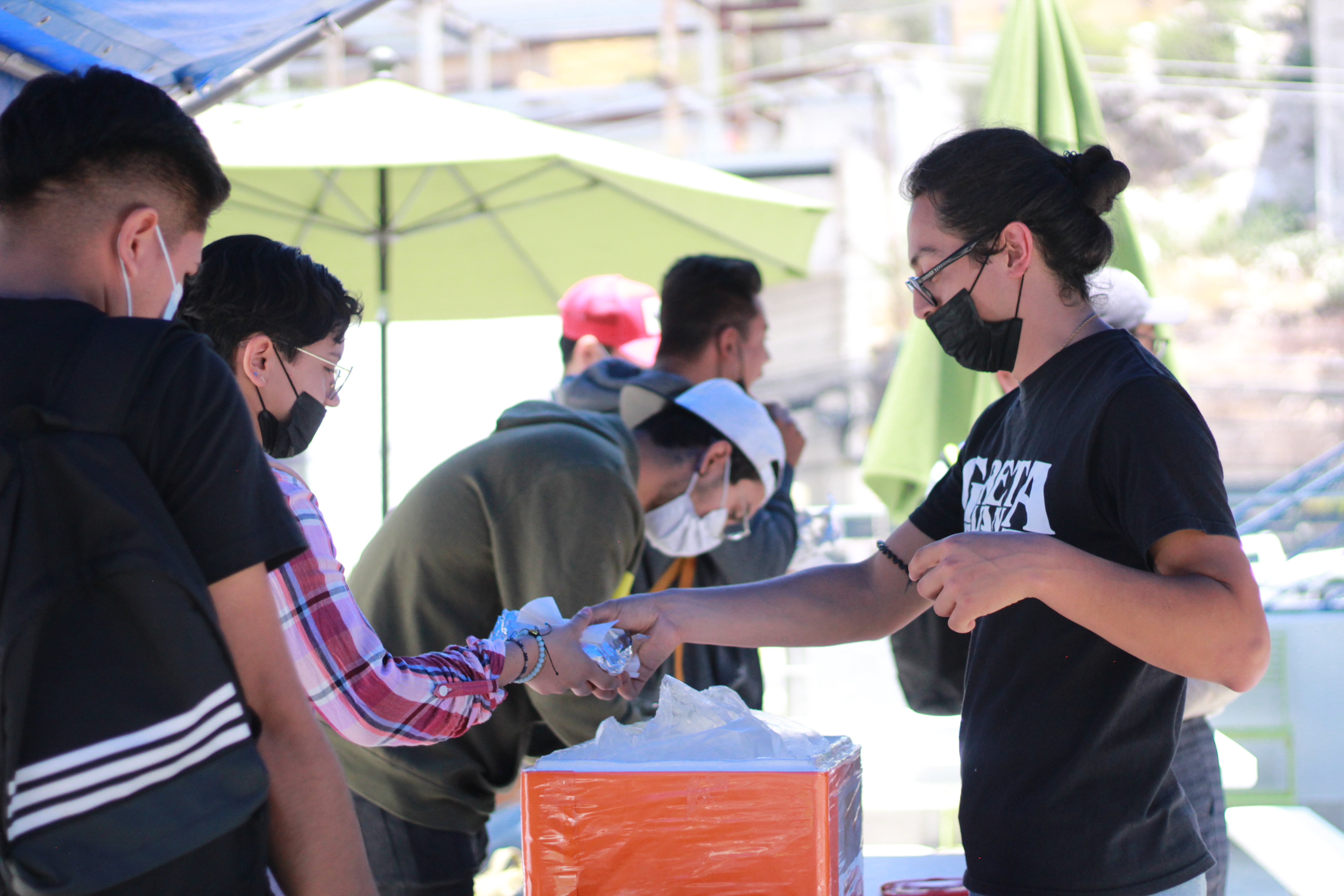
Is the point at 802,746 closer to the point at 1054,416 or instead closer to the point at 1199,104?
the point at 1054,416

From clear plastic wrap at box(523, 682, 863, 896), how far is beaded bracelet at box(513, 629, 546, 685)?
38 cm

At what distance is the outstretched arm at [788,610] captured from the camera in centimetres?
190

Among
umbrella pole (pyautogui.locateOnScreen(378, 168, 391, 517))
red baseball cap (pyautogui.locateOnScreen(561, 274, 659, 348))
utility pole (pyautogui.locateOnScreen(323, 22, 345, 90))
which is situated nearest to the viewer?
red baseball cap (pyautogui.locateOnScreen(561, 274, 659, 348))

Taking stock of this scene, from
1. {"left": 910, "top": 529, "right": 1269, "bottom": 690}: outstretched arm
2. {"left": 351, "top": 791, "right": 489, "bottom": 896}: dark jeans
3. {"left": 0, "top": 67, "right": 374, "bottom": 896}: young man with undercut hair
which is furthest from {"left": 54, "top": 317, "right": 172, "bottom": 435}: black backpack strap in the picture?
{"left": 351, "top": 791, "right": 489, "bottom": 896}: dark jeans

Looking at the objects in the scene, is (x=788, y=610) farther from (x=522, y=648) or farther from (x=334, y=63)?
(x=334, y=63)

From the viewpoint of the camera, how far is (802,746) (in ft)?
4.90

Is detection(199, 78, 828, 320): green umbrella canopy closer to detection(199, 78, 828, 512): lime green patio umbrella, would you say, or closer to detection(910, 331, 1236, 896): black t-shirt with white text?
detection(199, 78, 828, 512): lime green patio umbrella

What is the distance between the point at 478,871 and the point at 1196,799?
1.37 meters

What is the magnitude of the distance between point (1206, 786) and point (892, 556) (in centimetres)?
80

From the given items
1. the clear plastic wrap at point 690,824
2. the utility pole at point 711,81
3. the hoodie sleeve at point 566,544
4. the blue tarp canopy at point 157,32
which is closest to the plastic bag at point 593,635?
the hoodie sleeve at point 566,544

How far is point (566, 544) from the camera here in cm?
217

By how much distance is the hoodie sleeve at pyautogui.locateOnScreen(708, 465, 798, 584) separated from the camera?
3139mm

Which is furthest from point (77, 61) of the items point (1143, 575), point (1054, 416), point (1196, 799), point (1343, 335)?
Result: point (1343, 335)

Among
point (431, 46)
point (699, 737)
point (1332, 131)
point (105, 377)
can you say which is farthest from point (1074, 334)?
point (1332, 131)
